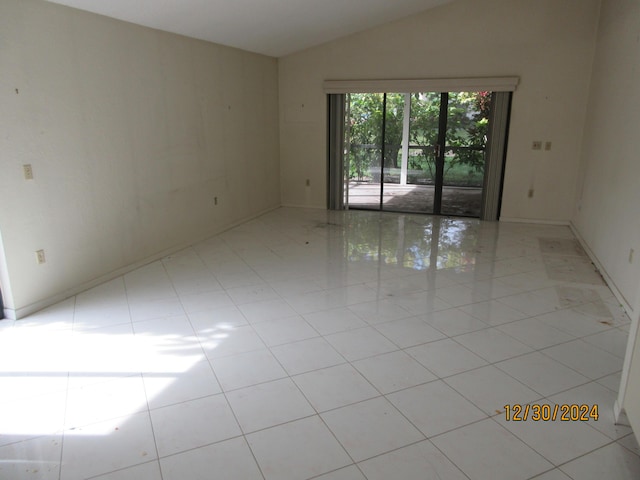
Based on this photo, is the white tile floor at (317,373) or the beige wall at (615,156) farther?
the beige wall at (615,156)

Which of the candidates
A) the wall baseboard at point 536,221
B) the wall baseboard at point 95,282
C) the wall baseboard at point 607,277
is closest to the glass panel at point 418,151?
the wall baseboard at point 536,221

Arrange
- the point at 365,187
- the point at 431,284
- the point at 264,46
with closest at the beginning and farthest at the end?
the point at 431,284, the point at 264,46, the point at 365,187

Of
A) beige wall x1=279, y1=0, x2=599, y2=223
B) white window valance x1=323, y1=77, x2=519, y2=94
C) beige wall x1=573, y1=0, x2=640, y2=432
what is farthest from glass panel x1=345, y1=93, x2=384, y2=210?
beige wall x1=573, y1=0, x2=640, y2=432

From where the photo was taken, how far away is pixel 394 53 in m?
6.53

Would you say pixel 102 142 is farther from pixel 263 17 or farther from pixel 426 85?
pixel 426 85

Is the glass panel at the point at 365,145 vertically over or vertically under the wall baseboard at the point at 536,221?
over

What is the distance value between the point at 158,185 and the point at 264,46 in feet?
8.59

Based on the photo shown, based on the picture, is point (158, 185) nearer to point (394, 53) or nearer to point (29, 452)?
point (29, 452)

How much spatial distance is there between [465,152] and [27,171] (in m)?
5.54

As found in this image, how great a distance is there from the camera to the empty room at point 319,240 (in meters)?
2.20

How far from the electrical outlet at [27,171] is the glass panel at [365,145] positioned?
4.66m

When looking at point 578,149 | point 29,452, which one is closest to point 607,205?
point 578,149

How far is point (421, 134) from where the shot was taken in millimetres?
6898

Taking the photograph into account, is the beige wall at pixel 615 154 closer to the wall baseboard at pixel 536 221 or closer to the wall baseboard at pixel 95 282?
the wall baseboard at pixel 536 221
